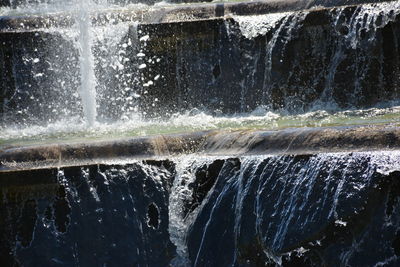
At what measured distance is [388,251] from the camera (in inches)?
261

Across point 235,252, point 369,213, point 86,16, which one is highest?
point 86,16

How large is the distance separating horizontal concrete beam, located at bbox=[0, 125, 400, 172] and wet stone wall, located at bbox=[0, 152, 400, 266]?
14 centimetres

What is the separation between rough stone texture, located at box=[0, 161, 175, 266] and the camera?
7.69m

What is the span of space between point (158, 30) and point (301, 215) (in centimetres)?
475

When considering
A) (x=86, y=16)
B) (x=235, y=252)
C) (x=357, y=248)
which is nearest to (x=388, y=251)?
(x=357, y=248)

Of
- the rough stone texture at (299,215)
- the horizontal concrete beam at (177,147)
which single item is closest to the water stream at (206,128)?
the rough stone texture at (299,215)

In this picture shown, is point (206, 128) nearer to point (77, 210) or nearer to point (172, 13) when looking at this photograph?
point (172, 13)

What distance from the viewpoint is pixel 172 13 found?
37.4ft

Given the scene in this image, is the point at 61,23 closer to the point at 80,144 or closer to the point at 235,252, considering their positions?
the point at 80,144

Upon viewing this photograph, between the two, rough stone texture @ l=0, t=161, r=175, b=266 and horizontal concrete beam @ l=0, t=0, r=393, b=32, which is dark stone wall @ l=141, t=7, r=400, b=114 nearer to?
horizontal concrete beam @ l=0, t=0, r=393, b=32

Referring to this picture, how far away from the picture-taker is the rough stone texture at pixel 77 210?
7.69 meters

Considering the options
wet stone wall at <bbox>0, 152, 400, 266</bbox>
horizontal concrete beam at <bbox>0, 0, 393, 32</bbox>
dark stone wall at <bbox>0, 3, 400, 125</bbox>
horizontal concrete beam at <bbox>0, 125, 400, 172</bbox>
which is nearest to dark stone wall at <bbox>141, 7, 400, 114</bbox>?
dark stone wall at <bbox>0, 3, 400, 125</bbox>

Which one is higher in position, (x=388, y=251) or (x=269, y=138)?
(x=269, y=138)

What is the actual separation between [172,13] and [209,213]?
4450 millimetres
